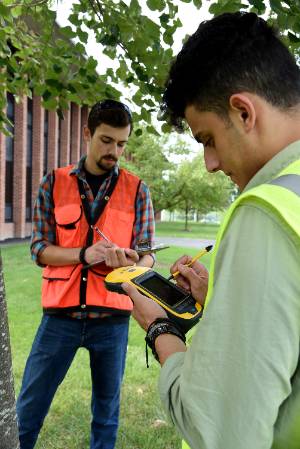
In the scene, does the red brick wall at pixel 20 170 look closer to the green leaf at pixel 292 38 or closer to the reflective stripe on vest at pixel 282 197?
the green leaf at pixel 292 38

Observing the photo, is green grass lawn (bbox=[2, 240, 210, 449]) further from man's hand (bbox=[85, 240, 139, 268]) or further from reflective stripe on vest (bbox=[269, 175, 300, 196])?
reflective stripe on vest (bbox=[269, 175, 300, 196])

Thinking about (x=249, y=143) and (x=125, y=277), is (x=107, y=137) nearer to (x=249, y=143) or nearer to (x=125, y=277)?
(x=125, y=277)

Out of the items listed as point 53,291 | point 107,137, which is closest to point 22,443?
point 53,291

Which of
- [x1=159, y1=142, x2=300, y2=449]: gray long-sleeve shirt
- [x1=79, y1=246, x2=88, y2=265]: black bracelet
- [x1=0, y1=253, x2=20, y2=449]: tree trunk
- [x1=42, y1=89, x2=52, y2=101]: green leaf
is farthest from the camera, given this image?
[x1=42, y1=89, x2=52, y2=101]: green leaf

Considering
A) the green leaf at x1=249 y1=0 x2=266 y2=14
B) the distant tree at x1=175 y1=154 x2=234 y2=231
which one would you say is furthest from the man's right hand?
the distant tree at x1=175 y1=154 x2=234 y2=231

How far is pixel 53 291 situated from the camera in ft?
8.80

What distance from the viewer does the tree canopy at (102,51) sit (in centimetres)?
274

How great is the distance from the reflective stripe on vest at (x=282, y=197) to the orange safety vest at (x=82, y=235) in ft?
5.86

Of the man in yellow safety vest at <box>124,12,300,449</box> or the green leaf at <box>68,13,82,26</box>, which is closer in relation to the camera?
the man in yellow safety vest at <box>124,12,300,449</box>

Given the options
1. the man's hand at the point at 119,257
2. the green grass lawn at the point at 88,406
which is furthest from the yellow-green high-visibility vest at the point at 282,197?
the green grass lawn at the point at 88,406

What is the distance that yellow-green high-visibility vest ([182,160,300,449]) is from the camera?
0.82m

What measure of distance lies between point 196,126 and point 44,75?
8.27ft

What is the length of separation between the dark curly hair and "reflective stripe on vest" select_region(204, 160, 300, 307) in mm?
231

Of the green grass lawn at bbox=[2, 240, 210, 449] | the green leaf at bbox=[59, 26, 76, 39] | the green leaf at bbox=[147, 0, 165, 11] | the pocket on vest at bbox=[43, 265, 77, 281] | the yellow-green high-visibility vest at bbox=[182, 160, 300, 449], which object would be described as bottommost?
the green grass lawn at bbox=[2, 240, 210, 449]
